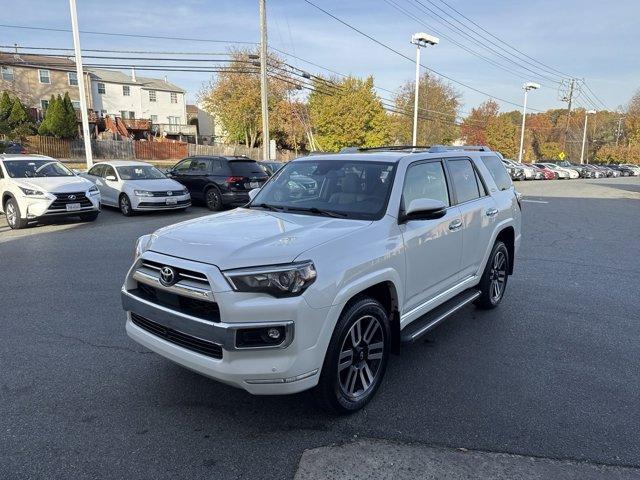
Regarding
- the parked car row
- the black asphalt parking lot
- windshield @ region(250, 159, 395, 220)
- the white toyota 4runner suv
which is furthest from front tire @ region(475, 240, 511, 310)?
the parked car row

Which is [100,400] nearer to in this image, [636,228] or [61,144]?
[636,228]

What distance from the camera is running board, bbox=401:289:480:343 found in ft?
12.3

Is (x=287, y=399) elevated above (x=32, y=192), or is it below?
below

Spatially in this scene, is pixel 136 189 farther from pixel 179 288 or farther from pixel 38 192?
pixel 179 288

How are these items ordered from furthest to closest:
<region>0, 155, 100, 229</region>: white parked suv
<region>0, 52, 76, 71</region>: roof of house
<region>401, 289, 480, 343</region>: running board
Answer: <region>0, 52, 76, 71</region>: roof of house
<region>0, 155, 100, 229</region>: white parked suv
<region>401, 289, 480, 343</region>: running board

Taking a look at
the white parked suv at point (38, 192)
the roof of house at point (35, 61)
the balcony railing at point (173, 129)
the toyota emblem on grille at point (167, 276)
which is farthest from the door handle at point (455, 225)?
the balcony railing at point (173, 129)

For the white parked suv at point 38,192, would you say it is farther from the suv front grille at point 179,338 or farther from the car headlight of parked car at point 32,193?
the suv front grille at point 179,338

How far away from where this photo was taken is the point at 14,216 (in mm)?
10945

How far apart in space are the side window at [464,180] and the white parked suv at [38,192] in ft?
31.8

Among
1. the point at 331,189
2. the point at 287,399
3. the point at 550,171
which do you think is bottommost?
the point at 550,171

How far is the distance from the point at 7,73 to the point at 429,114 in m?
48.1

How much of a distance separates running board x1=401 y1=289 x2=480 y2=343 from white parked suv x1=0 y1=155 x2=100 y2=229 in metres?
9.85

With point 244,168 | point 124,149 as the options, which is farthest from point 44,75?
point 244,168

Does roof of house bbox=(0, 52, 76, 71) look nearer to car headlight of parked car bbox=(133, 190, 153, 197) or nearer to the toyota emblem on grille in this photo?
car headlight of parked car bbox=(133, 190, 153, 197)
